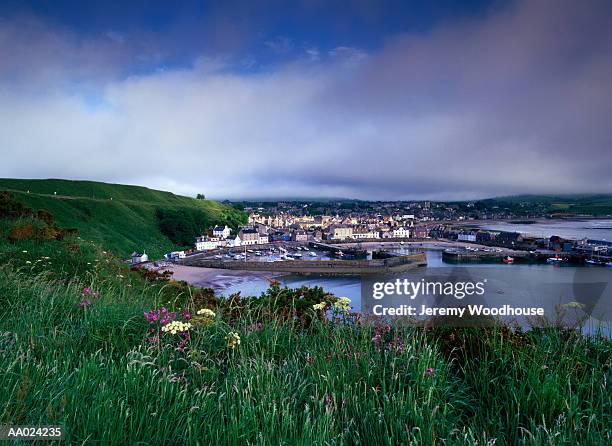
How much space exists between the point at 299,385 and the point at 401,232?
2804 inches

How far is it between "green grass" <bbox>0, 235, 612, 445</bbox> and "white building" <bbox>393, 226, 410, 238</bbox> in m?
68.2

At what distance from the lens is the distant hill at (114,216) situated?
4966 centimetres

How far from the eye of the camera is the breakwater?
120 feet

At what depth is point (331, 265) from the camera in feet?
136

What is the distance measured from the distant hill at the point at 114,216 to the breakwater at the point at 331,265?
11.1 m

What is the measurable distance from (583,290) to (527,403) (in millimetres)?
2819

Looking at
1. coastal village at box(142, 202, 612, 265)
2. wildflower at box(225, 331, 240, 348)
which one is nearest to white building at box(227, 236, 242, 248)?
coastal village at box(142, 202, 612, 265)

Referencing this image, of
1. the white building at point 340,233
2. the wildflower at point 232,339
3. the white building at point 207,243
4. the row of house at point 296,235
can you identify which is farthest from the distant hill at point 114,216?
the wildflower at point 232,339

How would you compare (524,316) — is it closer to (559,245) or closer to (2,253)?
(2,253)

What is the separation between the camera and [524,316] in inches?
149

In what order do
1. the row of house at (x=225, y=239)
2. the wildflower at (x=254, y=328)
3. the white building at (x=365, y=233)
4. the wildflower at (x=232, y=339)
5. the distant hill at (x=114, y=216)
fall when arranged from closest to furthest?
the wildflower at (x=232, y=339) < the wildflower at (x=254, y=328) < the distant hill at (x=114, y=216) < the row of house at (x=225, y=239) < the white building at (x=365, y=233)

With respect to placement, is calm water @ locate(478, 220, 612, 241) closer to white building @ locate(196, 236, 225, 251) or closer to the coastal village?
the coastal village

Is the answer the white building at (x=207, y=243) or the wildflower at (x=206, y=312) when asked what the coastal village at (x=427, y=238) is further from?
the wildflower at (x=206, y=312)

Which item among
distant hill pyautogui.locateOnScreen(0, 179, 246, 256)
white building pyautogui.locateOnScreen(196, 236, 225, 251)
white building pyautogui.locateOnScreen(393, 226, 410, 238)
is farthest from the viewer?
white building pyautogui.locateOnScreen(393, 226, 410, 238)
